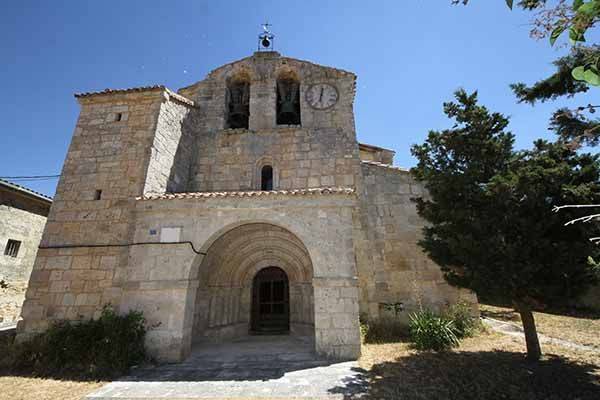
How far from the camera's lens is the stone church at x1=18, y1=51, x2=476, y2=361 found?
562cm

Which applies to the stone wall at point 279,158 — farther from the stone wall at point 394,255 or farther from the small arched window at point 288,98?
the small arched window at point 288,98

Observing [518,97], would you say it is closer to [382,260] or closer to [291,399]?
[382,260]

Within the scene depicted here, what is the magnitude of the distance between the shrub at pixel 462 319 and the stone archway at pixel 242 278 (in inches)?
142

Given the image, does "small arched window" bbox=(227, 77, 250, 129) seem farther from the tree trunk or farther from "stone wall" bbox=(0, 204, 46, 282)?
the tree trunk

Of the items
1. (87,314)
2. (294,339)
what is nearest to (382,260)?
(294,339)

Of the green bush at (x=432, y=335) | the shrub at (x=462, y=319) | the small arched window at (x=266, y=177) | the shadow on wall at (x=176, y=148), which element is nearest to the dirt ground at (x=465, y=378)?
the green bush at (x=432, y=335)

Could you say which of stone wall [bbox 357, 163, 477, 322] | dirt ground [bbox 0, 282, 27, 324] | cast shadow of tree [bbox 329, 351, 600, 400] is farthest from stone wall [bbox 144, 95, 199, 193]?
dirt ground [bbox 0, 282, 27, 324]

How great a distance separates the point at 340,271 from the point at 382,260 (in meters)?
2.73

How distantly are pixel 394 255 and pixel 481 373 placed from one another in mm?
3682

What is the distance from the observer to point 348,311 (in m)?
5.32

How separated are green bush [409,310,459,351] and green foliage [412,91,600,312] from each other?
135cm

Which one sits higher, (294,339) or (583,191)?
(583,191)

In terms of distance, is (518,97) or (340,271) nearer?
(518,97)

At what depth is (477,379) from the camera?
161 inches
